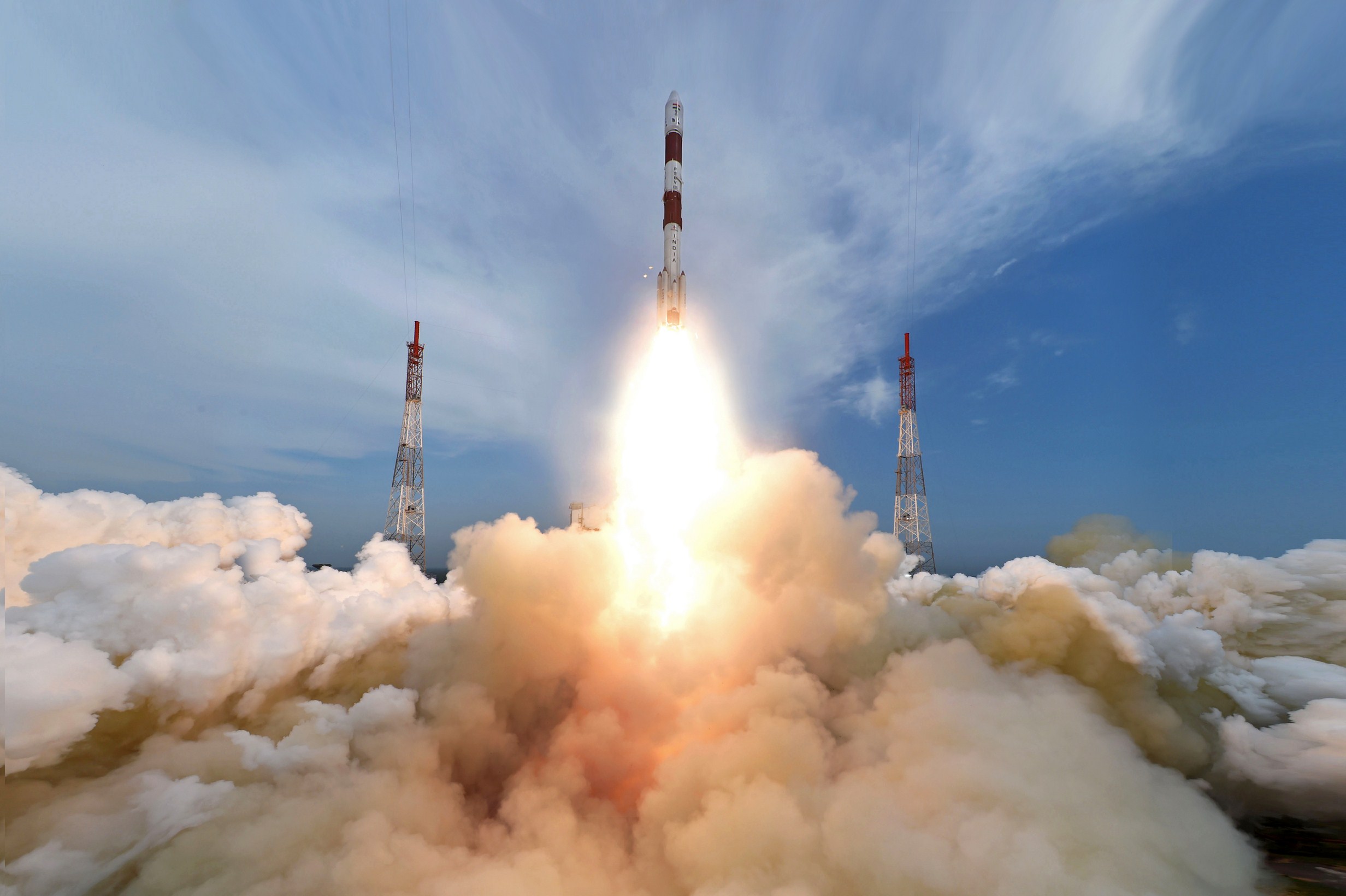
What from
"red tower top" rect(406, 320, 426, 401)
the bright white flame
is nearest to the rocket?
the bright white flame

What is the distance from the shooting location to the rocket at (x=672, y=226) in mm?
28094

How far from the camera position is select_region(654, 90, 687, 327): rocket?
2809 cm

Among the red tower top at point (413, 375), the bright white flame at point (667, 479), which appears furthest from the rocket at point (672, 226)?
the red tower top at point (413, 375)

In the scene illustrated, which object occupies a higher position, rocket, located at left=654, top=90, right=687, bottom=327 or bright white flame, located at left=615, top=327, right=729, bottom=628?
rocket, located at left=654, top=90, right=687, bottom=327

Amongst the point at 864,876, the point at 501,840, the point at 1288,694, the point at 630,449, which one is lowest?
the point at 501,840

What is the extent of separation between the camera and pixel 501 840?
23250mm

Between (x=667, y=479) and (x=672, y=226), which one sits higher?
(x=672, y=226)

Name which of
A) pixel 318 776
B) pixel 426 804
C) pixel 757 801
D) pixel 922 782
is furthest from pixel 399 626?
pixel 922 782

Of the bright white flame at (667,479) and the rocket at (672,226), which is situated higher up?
the rocket at (672,226)

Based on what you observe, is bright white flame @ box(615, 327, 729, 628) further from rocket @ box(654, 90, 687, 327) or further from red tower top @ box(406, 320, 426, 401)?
red tower top @ box(406, 320, 426, 401)

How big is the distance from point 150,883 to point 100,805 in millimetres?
3704

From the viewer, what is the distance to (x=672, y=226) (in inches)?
1141

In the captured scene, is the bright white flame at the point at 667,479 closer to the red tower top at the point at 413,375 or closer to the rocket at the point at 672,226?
the rocket at the point at 672,226

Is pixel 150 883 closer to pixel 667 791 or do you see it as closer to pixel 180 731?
pixel 180 731
